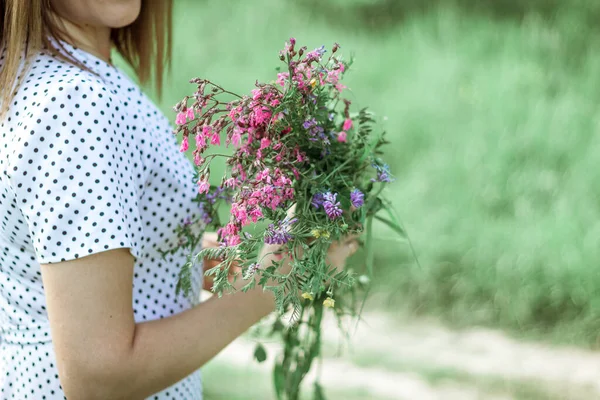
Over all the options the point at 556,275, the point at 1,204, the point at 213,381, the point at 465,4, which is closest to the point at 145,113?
the point at 1,204

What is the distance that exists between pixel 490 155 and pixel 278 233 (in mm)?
2552

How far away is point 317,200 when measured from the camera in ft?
2.95

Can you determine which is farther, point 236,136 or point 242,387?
point 242,387

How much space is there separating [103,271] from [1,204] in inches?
6.2

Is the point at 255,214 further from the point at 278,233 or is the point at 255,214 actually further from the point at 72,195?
the point at 72,195

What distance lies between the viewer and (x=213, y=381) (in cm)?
261

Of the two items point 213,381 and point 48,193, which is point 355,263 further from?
point 213,381

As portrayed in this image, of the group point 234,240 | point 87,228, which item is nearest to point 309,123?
point 234,240

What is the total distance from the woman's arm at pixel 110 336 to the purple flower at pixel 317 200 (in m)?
0.10

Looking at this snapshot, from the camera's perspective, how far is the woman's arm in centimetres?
84

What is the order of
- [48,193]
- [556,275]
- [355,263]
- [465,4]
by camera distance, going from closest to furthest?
1. [48,193]
2. [355,263]
3. [556,275]
4. [465,4]

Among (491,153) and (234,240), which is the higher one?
(491,153)

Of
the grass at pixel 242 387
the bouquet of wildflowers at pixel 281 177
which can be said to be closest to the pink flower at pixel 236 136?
the bouquet of wildflowers at pixel 281 177

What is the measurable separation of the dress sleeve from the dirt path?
1.52 m
